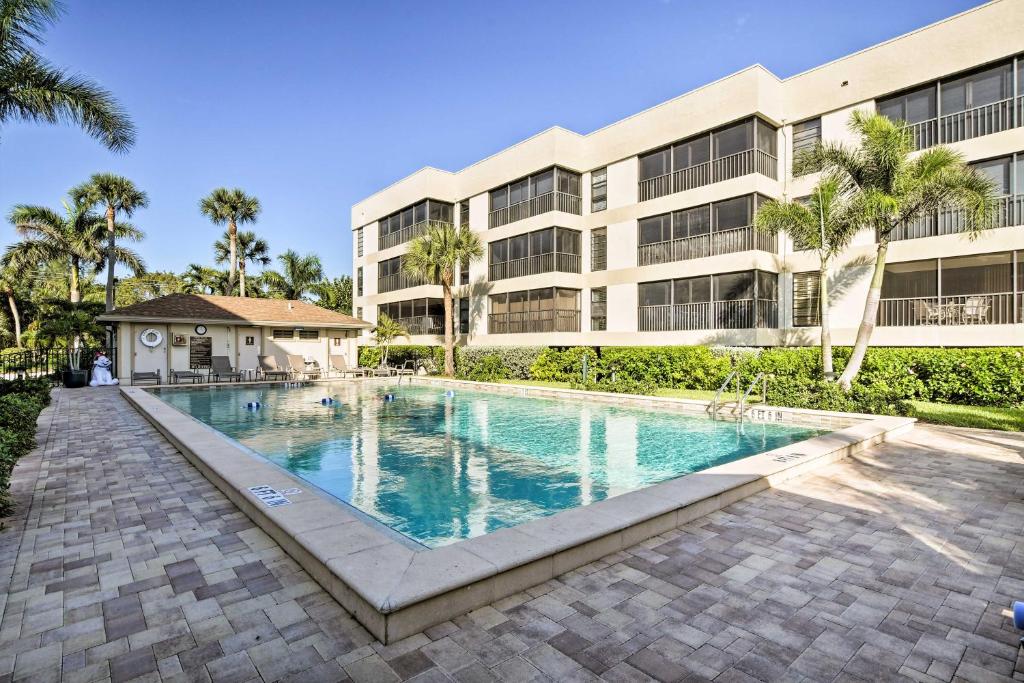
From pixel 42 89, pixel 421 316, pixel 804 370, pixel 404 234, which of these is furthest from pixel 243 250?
pixel 804 370

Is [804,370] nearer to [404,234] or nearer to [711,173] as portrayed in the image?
[711,173]

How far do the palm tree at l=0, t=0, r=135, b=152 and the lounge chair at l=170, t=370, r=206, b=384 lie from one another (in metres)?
11.2

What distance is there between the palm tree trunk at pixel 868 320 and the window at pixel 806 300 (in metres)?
4.00

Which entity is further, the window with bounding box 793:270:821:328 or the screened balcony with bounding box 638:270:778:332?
the screened balcony with bounding box 638:270:778:332

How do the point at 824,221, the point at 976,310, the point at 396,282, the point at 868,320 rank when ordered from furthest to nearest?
the point at 396,282 < the point at 976,310 < the point at 824,221 < the point at 868,320

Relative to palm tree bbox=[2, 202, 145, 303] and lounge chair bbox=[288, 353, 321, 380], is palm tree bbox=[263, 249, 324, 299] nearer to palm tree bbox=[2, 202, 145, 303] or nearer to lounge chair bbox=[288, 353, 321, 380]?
palm tree bbox=[2, 202, 145, 303]

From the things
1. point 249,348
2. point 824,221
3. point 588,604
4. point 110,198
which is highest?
point 110,198

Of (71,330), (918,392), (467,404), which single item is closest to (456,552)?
(467,404)

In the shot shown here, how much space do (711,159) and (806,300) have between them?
5.92 metres

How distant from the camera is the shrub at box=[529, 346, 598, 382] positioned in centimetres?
2011

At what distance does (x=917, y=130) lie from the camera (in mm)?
15234

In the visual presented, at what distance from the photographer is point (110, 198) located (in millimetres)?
27141

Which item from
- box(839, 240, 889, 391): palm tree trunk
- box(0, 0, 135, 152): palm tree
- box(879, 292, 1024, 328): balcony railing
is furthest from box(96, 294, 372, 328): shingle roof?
box(879, 292, 1024, 328): balcony railing

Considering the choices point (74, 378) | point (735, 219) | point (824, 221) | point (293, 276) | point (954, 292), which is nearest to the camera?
point (824, 221)
